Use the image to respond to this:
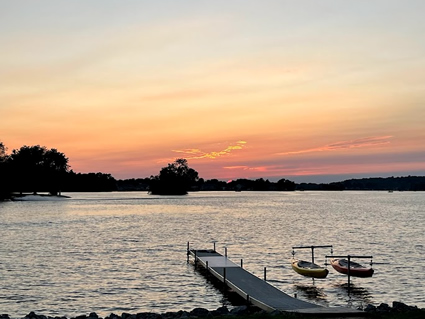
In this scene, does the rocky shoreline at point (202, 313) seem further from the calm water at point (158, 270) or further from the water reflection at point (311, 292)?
the water reflection at point (311, 292)

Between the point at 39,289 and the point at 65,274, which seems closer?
the point at 39,289

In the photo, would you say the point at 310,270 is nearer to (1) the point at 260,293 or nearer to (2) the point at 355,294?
(2) the point at 355,294

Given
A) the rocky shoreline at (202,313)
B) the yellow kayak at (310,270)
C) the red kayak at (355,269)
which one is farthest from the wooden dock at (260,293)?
the red kayak at (355,269)

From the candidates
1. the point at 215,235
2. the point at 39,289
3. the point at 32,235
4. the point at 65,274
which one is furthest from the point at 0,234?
the point at 39,289

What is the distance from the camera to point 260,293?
35.0 metres

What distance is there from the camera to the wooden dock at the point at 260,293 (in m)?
26.7

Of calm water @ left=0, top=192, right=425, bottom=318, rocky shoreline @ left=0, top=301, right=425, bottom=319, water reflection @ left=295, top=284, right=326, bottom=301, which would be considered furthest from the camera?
water reflection @ left=295, top=284, right=326, bottom=301

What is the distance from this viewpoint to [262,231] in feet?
318

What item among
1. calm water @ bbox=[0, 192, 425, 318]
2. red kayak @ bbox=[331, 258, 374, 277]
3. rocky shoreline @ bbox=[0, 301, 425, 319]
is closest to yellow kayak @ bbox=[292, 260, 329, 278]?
calm water @ bbox=[0, 192, 425, 318]

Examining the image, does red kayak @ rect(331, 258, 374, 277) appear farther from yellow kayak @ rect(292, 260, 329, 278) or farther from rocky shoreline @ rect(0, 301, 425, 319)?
rocky shoreline @ rect(0, 301, 425, 319)

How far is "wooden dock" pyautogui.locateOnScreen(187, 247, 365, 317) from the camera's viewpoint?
26.7 metres

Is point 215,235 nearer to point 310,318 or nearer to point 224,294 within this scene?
point 224,294

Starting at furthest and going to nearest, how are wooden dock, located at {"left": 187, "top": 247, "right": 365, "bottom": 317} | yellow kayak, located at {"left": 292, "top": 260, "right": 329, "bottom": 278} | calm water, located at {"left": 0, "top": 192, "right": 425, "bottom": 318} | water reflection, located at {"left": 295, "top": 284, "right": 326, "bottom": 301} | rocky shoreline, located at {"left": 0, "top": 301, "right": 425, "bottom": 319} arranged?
yellow kayak, located at {"left": 292, "top": 260, "right": 329, "bottom": 278}
water reflection, located at {"left": 295, "top": 284, "right": 326, "bottom": 301}
calm water, located at {"left": 0, "top": 192, "right": 425, "bottom": 318}
rocky shoreline, located at {"left": 0, "top": 301, "right": 425, "bottom": 319}
wooden dock, located at {"left": 187, "top": 247, "right": 365, "bottom": 317}

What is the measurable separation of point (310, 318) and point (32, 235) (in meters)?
69.8
